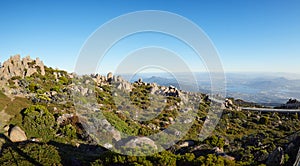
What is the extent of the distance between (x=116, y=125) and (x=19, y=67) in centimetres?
1985

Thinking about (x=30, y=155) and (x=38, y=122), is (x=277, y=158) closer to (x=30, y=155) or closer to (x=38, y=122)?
(x=30, y=155)

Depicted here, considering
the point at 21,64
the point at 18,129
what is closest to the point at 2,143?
the point at 18,129

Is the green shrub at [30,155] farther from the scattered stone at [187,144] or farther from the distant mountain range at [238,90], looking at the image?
the distant mountain range at [238,90]

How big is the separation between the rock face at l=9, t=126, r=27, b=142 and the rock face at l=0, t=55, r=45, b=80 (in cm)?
1490

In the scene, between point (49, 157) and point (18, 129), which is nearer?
point (49, 157)

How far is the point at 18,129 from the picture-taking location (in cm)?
1845

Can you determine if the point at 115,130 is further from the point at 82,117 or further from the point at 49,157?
the point at 49,157

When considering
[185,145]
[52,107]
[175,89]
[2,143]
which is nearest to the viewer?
[2,143]

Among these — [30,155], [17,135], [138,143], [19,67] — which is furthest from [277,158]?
[19,67]

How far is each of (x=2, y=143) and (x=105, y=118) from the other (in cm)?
1075

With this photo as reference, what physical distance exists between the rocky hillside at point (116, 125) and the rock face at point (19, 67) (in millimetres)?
126

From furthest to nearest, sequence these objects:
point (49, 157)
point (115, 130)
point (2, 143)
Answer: point (115, 130) < point (2, 143) < point (49, 157)

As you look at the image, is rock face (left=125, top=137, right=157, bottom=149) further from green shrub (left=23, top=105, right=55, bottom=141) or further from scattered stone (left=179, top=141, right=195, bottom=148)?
green shrub (left=23, top=105, right=55, bottom=141)

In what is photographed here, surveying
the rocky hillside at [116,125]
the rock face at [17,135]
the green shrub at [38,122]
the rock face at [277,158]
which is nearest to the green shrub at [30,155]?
the rocky hillside at [116,125]
